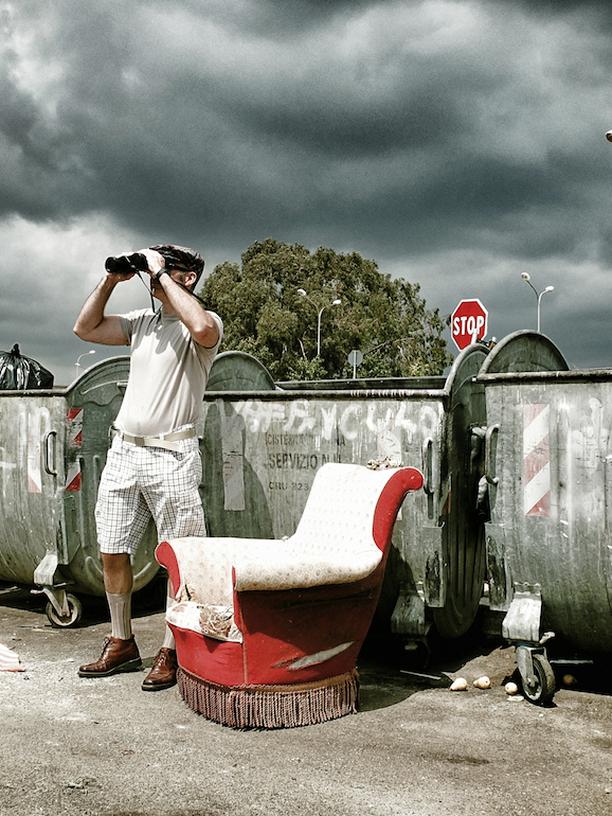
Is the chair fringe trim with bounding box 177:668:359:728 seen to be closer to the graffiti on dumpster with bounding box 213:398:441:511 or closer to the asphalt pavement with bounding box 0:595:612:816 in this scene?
the asphalt pavement with bounding box 0:595:612:816

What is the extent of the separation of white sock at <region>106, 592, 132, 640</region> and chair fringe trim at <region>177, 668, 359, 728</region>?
29.4 inches

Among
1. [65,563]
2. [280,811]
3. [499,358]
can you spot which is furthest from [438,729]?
[65,563]

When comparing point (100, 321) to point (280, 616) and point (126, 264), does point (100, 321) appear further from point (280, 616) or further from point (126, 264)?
point (280, 616)

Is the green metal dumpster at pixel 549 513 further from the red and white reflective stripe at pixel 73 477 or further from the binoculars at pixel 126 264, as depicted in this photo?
the red and white reflective stripe at pixel 73 477

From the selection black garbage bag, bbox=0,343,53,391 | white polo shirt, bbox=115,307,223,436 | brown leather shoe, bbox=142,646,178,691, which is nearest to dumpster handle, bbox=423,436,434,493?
white polo shirt, bbox=115,307,223,436

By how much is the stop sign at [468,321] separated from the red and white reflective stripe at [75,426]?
1363 cm

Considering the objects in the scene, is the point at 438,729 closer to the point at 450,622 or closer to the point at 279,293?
the point at 450,622

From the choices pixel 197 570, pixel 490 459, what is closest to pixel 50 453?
pixel 197 570

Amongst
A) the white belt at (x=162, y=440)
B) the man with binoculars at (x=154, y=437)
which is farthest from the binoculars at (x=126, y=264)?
the white belt at (x=162, y=440)

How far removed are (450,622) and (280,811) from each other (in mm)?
2178

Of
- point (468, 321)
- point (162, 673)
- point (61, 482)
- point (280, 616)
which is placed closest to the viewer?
point (280, 616)

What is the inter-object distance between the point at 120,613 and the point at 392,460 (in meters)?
1.61

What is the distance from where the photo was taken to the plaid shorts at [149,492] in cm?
455

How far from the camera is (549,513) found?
14.2 feet
